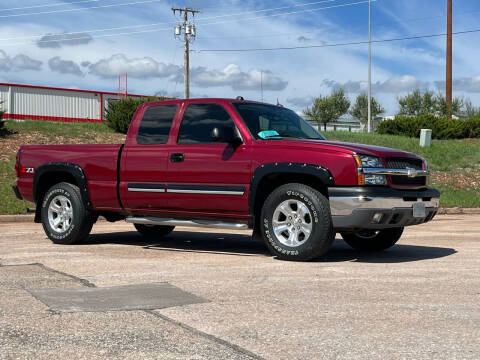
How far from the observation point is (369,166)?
7.99 meters

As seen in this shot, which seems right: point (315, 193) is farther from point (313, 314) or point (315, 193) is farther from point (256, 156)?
point (313, 314)

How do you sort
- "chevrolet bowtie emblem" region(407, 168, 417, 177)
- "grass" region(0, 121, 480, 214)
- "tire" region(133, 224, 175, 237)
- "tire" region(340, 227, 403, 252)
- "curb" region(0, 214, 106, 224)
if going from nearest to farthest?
1. "chevrolet bowtie emblem" region(407, 168, 417, 177)
2. "tire" region(340, 227, 403, 252)
3. "tire" region(133, 224, 175, 237)
4. "curb" region(0, 214, 106, 224)
5. "grass" region(0, 121, 480, 214)

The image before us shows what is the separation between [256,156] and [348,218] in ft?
4.49

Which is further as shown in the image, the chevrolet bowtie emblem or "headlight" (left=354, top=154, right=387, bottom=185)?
the chevrolet bowtie emblem

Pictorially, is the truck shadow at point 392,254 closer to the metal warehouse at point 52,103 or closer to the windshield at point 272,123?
the windshield at point 272,123

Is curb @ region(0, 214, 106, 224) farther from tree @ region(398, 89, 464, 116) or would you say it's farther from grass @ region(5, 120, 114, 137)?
tree @ region(398, 89, 464, 116)

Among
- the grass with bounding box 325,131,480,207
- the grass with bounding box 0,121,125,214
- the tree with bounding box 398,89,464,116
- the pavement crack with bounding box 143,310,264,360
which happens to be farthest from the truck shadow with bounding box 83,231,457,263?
the tree with bounding box 398,89,464,116

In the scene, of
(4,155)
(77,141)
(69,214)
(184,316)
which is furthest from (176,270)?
(77,141)

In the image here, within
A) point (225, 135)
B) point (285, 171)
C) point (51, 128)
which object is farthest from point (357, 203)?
point (51, 128)

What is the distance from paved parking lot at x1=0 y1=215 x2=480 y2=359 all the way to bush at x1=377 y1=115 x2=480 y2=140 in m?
29.5

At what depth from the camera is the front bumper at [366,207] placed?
788 centimetres

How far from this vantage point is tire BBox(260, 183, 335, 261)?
8.07 m

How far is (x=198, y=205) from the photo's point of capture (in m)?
9.02

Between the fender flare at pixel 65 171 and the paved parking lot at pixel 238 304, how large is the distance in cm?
74
